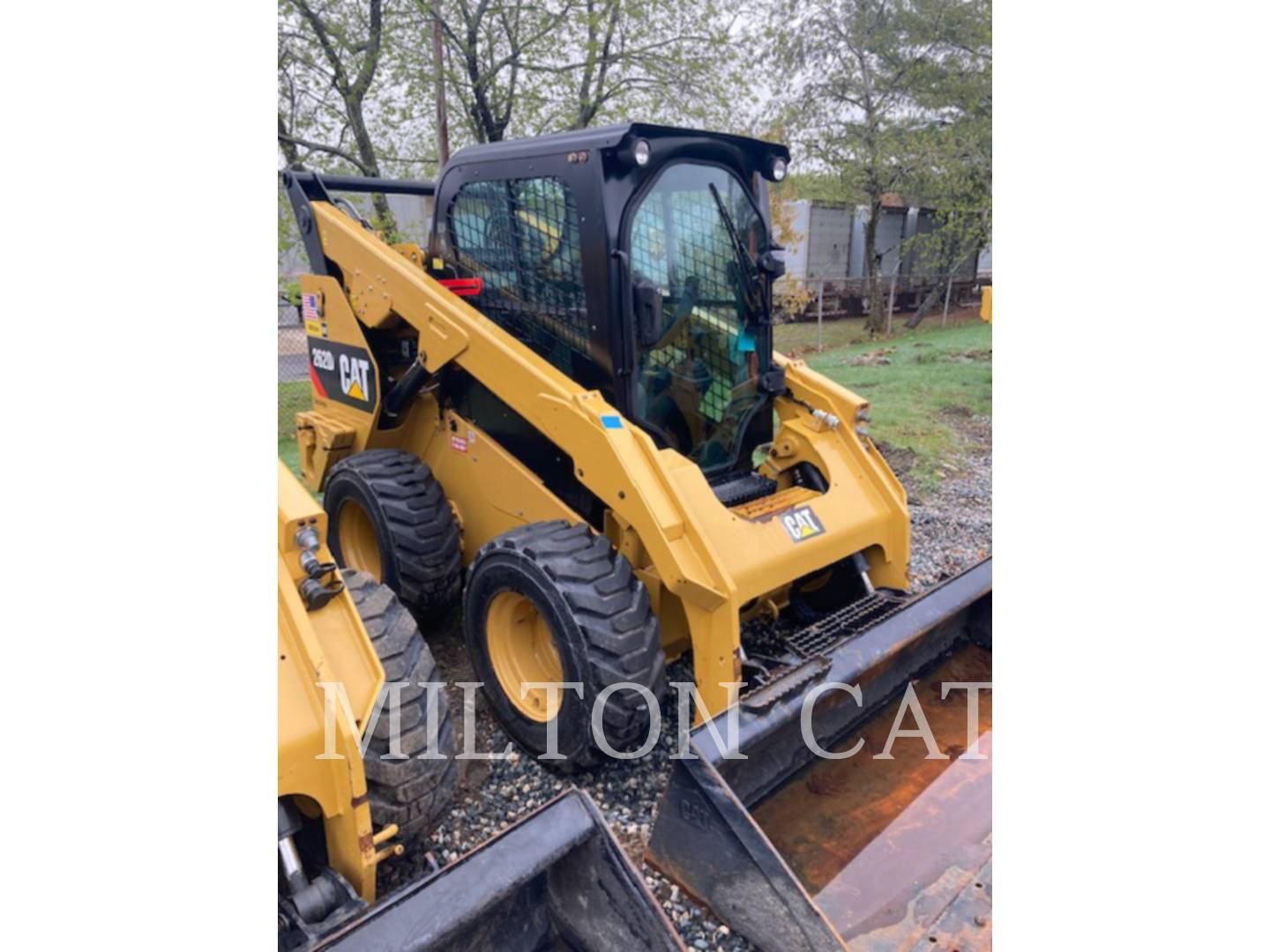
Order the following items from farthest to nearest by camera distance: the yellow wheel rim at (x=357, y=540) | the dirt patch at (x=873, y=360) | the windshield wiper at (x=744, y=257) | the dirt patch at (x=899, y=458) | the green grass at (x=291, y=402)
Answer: the dirt patch at (x=873, y=360)
the green grass at (x=291, y=402)
the dirt patch at (x=899, y=458)
the yellow wheel rim at (x=357, y=540)
the windshield wiper at (x=744, y=257)

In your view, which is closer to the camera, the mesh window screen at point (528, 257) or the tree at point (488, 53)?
the mesh window screen at point (528, 257)

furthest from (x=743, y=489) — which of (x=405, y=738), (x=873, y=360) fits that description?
(x=873, y=360)

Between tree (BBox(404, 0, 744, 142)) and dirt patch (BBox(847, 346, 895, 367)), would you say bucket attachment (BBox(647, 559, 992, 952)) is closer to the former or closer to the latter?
tree (BBox(404, 0, 744, 142))

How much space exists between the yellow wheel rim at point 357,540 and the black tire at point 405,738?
2068 mm

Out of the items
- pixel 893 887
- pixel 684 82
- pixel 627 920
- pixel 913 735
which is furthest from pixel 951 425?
pixel 627 920

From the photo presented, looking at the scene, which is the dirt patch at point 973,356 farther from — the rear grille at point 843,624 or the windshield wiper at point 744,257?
the rear grille at point 843,624

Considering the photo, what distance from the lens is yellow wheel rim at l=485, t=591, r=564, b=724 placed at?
11.1 feet

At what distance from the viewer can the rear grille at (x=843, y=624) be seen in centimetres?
331

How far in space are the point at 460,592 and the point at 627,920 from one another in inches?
104

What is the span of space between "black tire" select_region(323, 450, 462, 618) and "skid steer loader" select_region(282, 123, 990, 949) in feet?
0.05

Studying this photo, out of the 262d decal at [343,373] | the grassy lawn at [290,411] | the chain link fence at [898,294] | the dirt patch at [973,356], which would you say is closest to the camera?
the 262d decal at [343,373]

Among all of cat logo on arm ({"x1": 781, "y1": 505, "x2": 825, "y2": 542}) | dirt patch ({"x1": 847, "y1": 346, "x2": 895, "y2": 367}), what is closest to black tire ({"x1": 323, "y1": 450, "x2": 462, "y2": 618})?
cat logo on arm ({"x1": 781, "y1": 505, "x2": 825, "y2": 542})

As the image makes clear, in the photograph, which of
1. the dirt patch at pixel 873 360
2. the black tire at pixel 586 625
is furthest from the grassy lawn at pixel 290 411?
the dirt patch at pixel 873 360

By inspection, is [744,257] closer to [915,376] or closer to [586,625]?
[586,625]
